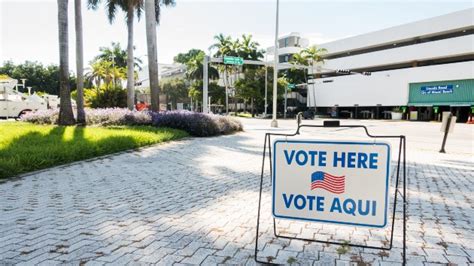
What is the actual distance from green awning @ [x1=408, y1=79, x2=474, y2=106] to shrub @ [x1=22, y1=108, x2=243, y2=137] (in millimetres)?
32098

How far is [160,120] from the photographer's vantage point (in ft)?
57.9

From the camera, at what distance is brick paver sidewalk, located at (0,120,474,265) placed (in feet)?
11.6

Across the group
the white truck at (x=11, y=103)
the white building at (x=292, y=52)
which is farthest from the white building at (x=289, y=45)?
the white truck at (x=11, y=103)

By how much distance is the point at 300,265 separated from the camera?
3.34 meters

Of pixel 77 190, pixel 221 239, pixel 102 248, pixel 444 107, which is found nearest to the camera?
pixel 102 248

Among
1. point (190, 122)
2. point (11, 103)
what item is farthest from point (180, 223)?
point (11, 103)

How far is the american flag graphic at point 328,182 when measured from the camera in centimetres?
326

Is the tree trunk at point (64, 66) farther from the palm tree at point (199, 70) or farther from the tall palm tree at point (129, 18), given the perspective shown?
the palm tree at point (199, 70)

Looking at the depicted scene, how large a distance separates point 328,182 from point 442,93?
45.5 m

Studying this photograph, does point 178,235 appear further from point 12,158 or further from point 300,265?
point 12,158

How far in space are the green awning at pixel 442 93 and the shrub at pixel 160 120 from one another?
32.1m

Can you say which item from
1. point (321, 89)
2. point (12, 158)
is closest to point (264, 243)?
point (12, 158)

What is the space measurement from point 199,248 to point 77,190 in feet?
11.6

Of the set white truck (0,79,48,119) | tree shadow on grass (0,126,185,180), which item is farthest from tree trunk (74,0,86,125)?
white truck (0,79,48,119)
